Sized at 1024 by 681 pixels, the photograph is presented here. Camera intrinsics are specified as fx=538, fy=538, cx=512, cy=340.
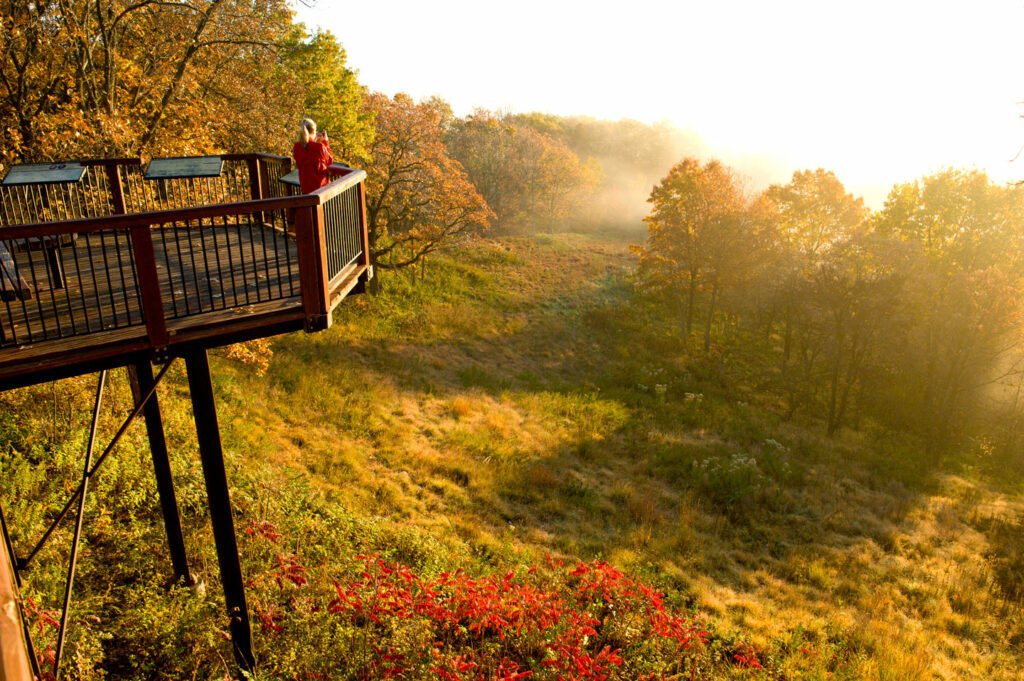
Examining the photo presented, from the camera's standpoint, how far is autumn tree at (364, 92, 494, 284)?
78.1 feet

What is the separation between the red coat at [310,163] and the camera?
22.7ft

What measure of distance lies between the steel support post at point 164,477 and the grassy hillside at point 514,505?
0.30 meters

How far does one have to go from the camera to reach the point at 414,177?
78.6ft

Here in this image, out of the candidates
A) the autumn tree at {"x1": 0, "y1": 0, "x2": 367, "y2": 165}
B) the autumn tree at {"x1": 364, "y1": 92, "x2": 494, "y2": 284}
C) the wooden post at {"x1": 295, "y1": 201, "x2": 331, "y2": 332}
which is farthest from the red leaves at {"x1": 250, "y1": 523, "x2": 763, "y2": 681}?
the autumn tree at {"x1": 364, "y1": 92, "x2": 494, "y2": 284}

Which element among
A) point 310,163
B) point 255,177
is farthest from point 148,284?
point 255,177

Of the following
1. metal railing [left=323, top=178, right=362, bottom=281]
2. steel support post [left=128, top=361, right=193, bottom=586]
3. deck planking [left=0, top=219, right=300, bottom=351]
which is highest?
metal railing [left=323, top=178, right=362, bottom=281]

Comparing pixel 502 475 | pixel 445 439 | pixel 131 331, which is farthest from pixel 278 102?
pixel 131 331

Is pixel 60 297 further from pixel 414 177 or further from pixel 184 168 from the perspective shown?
pixel 414 177

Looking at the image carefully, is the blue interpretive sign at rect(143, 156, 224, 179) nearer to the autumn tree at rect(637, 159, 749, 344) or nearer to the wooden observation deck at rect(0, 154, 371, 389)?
the wooden observation deck at rect(0, 154, 371, 389)

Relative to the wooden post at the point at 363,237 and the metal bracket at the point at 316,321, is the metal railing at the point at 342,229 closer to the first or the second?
the wooden post at the point at 363,237

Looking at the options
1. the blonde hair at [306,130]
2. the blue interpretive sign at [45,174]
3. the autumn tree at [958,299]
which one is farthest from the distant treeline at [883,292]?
the blue interpretive sign at [45,174]

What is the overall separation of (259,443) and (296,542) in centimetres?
435

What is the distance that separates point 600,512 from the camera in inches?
531

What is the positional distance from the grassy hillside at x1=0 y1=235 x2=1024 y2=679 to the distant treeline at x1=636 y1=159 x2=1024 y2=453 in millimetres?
2596
